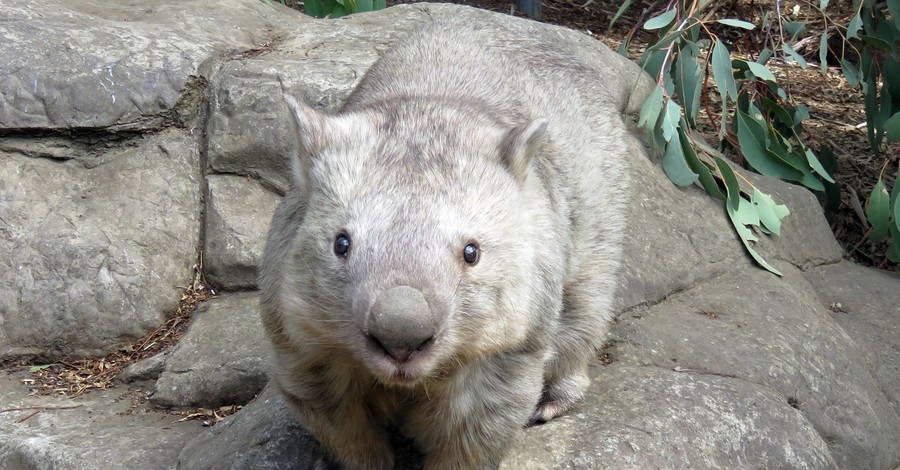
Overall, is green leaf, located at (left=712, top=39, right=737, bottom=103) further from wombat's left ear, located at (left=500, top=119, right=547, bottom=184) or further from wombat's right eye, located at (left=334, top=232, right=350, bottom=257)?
wombat's right eye, located at (left=334, top=232, right=350, bottom=257)

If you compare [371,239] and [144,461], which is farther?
[144,461]

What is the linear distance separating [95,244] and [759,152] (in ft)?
15.7

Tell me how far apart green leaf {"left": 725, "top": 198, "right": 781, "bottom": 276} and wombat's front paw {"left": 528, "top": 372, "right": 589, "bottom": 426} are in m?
2.28

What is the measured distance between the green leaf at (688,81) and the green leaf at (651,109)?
0.53m

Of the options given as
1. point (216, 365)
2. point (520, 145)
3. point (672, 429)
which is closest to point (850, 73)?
point (672, 429)

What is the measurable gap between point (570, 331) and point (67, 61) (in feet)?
12.7

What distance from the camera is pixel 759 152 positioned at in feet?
24.1

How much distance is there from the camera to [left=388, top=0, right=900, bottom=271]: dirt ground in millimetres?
8586

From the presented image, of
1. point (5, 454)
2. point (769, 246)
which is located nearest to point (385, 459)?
point (5, 454)

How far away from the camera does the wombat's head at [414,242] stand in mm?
2896

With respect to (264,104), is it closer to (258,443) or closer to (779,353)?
(258,443)

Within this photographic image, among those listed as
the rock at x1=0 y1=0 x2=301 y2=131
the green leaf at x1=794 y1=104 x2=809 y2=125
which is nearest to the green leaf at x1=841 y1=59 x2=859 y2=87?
the green leaf at x1=794 y1=104 x2=809 y2=125

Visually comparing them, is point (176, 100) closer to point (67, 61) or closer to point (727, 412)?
point (67, 61)

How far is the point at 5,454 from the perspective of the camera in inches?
194
